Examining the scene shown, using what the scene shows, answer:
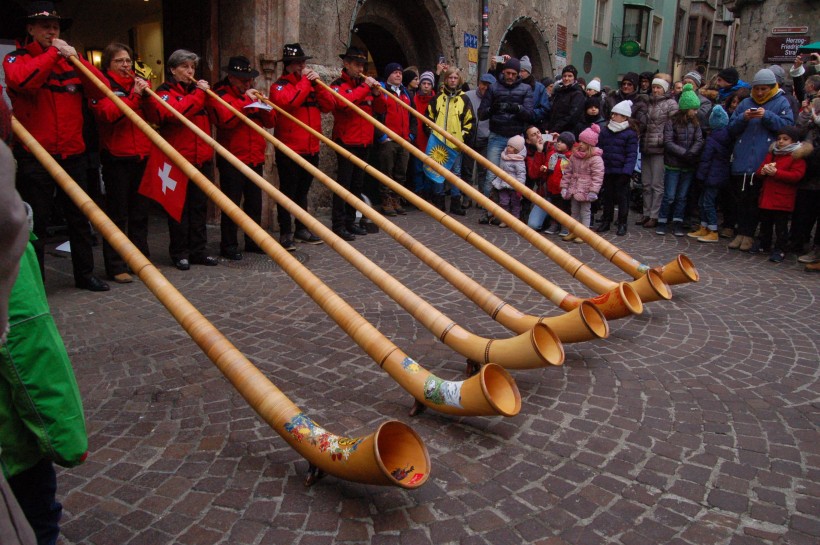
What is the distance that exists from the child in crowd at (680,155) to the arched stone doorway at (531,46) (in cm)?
725

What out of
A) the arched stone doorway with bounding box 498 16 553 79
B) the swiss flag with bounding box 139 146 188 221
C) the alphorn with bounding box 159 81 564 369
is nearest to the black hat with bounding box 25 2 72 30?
the swiss flag with bounding box 139 146 188 221

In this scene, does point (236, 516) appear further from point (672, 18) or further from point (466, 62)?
point (672, 18)

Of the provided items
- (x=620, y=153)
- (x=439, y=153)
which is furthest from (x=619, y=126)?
(x=439, y=153)

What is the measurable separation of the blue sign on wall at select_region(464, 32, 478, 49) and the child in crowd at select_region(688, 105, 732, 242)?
5387 millimetres

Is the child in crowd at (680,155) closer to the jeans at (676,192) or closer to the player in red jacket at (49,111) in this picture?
the jeans at (676,192)

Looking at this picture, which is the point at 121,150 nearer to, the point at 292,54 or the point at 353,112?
the point at 292,54

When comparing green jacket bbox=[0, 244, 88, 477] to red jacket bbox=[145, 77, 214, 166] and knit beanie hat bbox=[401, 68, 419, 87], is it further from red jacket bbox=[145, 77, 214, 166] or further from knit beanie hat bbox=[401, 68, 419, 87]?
knit beanie hat bbox=[401, 68, 419, 87]

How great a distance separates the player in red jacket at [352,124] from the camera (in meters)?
7.30

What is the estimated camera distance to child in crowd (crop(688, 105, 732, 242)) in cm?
→ 796

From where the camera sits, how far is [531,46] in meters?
15.3

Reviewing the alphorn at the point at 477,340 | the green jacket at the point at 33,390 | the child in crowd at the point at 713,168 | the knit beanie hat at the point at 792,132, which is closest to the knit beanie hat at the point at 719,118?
the child in crowd at the point at 713,168

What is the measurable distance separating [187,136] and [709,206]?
633cm

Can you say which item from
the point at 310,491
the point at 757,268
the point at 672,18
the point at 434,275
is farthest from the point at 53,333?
the point at 672,18

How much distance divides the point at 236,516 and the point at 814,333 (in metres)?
4.56
